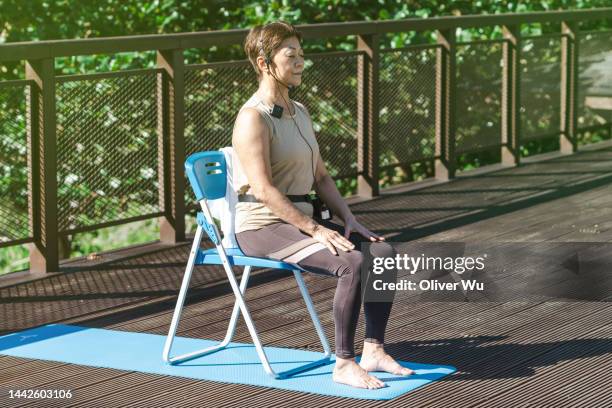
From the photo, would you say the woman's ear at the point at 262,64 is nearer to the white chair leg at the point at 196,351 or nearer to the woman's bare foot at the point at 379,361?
the white chair leg at the point at 196,351

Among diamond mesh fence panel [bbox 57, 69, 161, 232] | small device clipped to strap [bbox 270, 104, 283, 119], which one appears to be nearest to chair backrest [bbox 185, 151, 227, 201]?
small device clipped to strap [bbox 270, 104, 283, 119]

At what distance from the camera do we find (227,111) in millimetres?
9383

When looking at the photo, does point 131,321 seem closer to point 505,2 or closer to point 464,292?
point 464,292

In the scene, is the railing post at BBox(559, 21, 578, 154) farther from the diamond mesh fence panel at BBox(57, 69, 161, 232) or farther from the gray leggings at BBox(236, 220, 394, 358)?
the gray leggings at BBox(236, 220, 394, 358)

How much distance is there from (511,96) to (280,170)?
23.1 ft

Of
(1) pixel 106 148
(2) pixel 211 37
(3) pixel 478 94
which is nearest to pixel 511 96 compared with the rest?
(3) pixel 478 94

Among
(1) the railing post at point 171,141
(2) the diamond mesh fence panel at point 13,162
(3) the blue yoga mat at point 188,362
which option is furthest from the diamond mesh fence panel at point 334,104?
(3) the blue yoga mat at point 188,362

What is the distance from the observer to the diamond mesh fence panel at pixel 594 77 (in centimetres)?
1345

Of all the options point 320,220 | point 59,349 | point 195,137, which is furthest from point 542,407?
point 195,137

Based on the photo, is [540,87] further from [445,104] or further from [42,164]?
[42,164]

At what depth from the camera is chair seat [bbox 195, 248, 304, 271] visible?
545 cm

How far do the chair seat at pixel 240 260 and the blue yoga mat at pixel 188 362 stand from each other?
17.3 inches

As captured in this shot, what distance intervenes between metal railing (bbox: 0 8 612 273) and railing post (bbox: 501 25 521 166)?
13 millimetres

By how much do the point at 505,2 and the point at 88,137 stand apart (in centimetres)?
743
